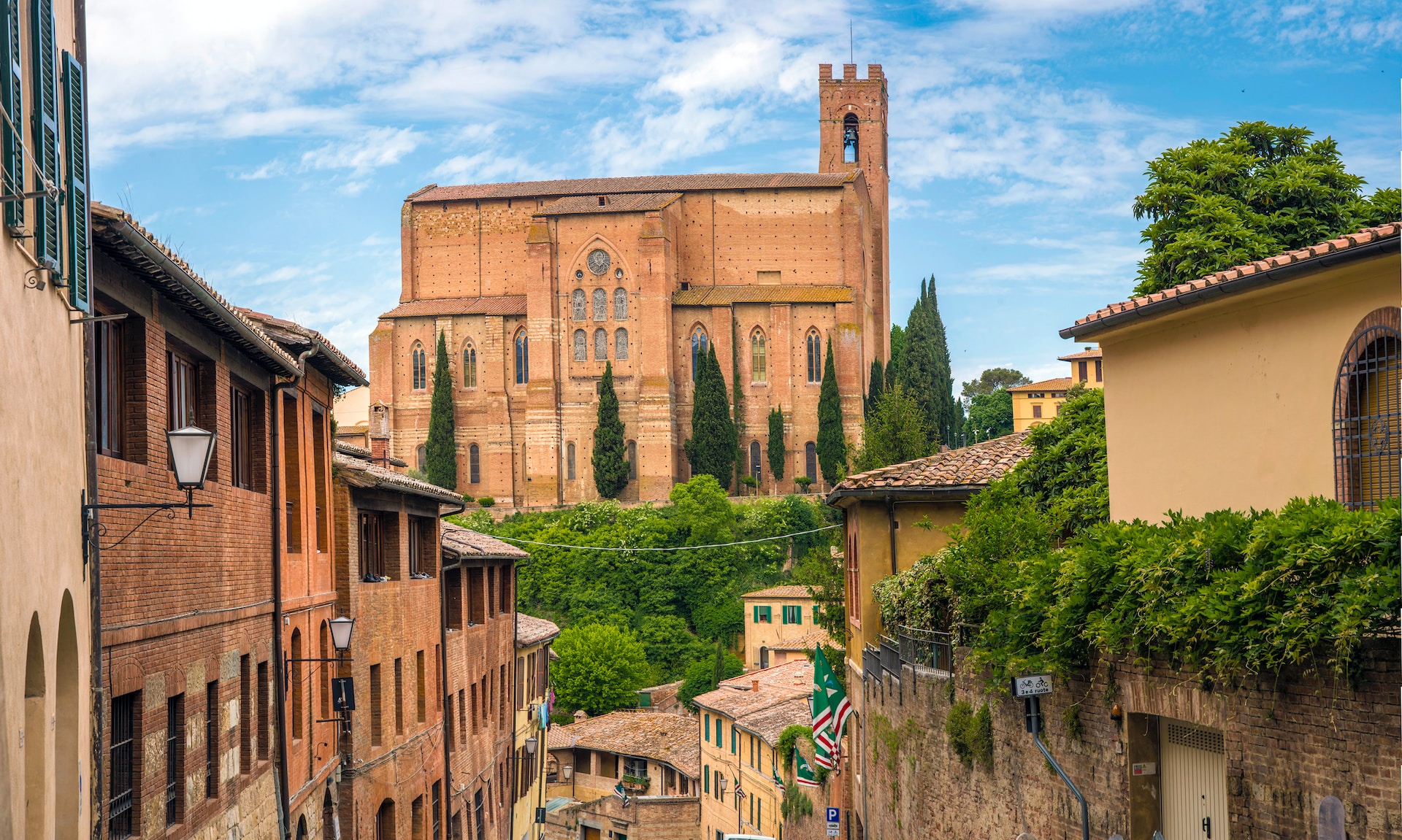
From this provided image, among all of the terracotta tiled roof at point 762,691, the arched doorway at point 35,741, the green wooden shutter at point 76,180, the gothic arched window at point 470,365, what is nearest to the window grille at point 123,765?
the arched doorway at point 35,741

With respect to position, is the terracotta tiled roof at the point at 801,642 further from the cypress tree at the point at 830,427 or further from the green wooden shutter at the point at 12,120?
the green wooden shutter at the point at 12,120

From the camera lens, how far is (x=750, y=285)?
90062mm

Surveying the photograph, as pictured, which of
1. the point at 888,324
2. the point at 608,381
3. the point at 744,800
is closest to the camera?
the point at 744,800

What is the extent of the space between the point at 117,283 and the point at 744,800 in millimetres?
31636

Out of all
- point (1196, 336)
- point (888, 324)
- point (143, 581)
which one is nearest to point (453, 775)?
point (143, 581)

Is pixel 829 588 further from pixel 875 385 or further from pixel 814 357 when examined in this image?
pixel 875 385

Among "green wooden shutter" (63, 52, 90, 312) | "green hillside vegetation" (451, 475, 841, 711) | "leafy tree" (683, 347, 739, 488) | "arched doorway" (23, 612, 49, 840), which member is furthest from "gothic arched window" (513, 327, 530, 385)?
"arched doorway" (23, 612, 49, 840)

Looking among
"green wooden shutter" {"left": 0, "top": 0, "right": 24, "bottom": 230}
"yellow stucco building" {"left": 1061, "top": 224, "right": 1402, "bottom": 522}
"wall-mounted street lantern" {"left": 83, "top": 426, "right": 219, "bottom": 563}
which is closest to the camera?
"green wooden shutter" {"left": 0, "top": 0, "right": 24, "bottom": 230}

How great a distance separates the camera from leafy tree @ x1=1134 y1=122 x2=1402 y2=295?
18.1 meters

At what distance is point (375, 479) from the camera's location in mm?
19266

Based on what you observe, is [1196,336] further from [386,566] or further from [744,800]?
[744,800]

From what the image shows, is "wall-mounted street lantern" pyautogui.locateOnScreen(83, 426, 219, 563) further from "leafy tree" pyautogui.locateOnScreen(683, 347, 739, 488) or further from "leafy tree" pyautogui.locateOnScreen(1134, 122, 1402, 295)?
"leafy tree" pyautogui.locateOnScreen(683, 347, 739, 488)

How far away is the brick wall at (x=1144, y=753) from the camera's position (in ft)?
25.3

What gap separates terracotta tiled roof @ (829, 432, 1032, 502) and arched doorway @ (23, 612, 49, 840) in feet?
46.9
